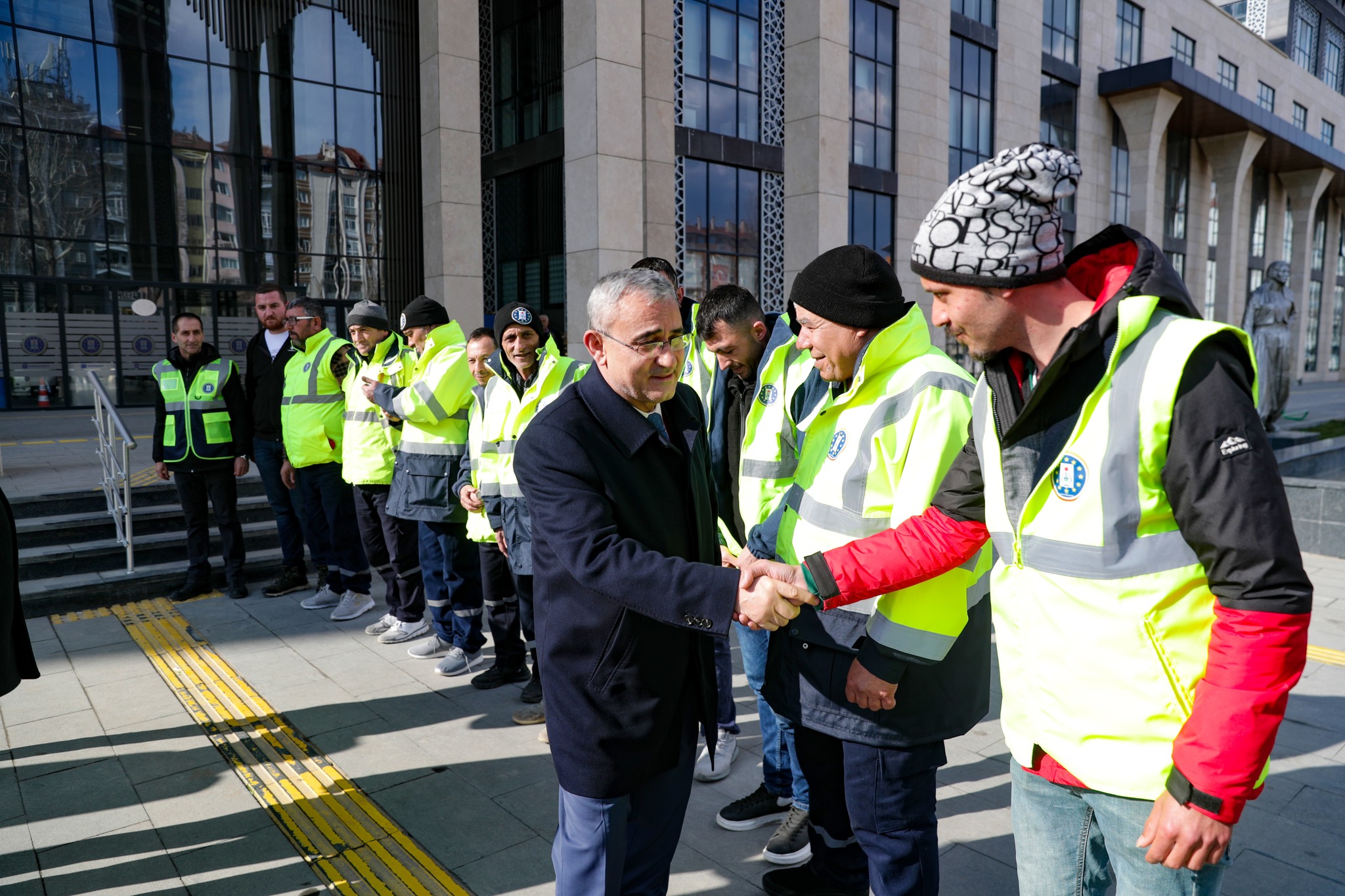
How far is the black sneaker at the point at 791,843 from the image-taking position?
10.4ft

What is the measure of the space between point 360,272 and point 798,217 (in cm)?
1023

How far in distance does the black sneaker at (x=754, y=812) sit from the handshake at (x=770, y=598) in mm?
1714

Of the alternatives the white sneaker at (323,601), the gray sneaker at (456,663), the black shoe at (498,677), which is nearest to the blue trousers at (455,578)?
the gray sneaker at (456,663)

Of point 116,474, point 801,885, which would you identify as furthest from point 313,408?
point 801,885

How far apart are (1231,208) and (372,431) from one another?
39.5 m

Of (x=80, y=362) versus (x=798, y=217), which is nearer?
(x=80, y=362)

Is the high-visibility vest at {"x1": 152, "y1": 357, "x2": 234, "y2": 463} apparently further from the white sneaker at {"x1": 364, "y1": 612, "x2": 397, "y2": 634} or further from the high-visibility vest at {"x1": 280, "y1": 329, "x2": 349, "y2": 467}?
the white sneaker at {"x1": 364, "y1": 612, "x2": 397, "y2": 634}

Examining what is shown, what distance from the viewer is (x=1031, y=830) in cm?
186

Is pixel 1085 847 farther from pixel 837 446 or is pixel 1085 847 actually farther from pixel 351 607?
pixel 351 607

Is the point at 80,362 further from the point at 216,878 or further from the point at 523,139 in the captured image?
the point at 216,878

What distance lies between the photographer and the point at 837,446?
8.04ft

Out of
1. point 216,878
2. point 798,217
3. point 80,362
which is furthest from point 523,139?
point 216,878

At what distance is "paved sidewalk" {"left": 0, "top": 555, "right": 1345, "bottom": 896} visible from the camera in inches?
124

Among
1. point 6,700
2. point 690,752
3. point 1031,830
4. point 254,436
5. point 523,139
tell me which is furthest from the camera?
point 523,139
